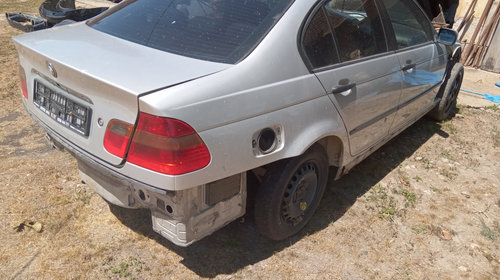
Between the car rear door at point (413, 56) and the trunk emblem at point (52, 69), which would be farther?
the car rear door at point (413, 56)

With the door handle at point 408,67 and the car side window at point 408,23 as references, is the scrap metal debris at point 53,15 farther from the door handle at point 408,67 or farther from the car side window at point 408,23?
the door handle at point 408,67

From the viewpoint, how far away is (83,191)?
3113mm

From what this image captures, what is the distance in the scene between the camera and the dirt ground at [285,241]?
2.50 metres

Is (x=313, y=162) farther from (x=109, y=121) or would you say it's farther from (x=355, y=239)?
(x=109, y=121)

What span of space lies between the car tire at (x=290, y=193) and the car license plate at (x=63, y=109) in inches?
42.7

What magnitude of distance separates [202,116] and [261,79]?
1.41 feet

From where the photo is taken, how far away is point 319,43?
2453 mm

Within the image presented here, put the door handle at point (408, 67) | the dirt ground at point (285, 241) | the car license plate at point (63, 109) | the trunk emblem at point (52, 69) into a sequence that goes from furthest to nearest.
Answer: the door handle at point (408, 67) → the dirt ground at point (285, 241) → the trunk emblem at point (52, 69) → the car license plate at point (63, 109)

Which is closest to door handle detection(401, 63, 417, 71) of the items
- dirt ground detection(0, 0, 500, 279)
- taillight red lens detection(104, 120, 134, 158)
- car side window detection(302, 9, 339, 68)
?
car side window detection(302, 9, 339, 68)

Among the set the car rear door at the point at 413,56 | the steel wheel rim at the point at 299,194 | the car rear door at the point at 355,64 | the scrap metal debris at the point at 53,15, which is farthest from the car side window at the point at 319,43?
the scrap metal debris at the point at 53,15

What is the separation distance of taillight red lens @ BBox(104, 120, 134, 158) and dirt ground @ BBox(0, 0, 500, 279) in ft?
2.95

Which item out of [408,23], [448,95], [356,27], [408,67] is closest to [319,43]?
[356,27]

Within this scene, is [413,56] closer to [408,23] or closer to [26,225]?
[408,23]

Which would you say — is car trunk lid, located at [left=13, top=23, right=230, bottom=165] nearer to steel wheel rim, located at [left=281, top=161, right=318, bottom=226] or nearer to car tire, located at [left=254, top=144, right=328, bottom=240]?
car tire, located at [left=254, top=144, right=328, bottom=240]
